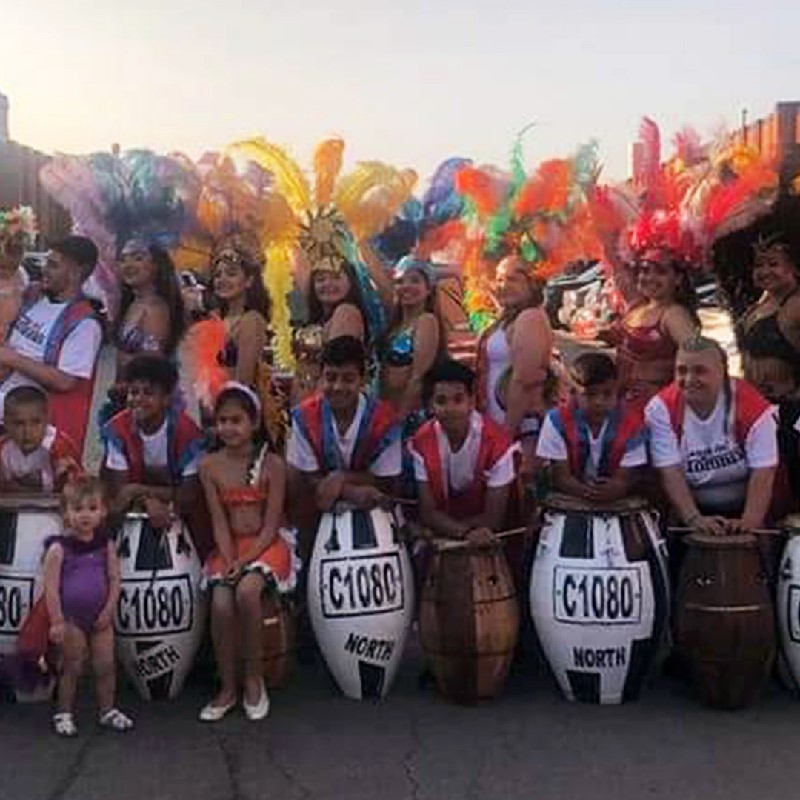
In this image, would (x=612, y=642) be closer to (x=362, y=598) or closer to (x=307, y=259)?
(x=362, y=598)

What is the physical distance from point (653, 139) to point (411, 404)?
1947 mm

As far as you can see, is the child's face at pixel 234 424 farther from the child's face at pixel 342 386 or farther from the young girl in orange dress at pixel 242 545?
the child's face at pixel 342 386

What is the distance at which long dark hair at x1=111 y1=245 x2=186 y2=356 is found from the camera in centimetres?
614

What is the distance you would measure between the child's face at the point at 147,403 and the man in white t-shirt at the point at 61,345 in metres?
0.54

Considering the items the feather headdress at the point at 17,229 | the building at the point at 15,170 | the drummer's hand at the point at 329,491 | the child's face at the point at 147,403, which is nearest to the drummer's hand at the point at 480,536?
the drummer's hand at the point at 329,491

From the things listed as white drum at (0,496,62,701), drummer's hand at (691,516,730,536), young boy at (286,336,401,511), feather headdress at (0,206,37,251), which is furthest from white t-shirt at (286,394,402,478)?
feather headdress at (0,206,37,251)

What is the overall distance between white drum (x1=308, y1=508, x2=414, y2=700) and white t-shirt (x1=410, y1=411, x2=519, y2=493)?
33 cm

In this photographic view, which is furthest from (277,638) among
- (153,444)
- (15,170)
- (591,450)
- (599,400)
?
(15,170)

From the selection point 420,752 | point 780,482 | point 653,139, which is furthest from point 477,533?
point 653,139

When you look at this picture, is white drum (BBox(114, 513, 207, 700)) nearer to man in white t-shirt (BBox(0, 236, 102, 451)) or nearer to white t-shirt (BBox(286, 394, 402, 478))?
white t-shirt (BBox(286, 394, 402, 478))

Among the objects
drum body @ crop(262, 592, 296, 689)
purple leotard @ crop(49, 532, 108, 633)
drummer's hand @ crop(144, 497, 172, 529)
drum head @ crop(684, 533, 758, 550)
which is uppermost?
drummer's hand @ crop(144, 497, 172, 529)

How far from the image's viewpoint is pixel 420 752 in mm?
4527

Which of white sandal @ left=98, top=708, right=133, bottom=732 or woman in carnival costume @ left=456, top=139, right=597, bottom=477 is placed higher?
woman in carnival costume @ left=456, top=139, right=597, bottom=477

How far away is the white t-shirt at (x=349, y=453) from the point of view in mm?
5367
